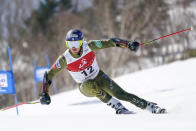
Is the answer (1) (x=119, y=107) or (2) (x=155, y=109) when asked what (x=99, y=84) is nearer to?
(1) (x=119, y=107)

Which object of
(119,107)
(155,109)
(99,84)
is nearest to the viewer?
(155,109)

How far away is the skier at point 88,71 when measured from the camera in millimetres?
4160

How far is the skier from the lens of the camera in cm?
416

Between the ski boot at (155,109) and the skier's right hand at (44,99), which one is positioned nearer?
the ski boot at (155,109)

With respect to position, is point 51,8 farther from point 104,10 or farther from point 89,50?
point 89,50

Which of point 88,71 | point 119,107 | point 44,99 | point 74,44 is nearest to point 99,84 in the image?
point 88,71

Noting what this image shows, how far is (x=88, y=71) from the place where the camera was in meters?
4.29

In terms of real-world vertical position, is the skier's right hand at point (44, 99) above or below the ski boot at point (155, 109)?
above

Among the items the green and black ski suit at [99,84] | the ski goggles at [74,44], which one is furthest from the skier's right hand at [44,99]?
the ski goggles at [74,44]

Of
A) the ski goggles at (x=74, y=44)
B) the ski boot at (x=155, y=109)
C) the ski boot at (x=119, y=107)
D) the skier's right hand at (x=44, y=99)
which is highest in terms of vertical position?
the ski goggles at (x=74, y=44)

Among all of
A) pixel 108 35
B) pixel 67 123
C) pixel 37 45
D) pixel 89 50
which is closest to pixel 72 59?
pixel 89 50

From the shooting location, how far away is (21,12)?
101ft

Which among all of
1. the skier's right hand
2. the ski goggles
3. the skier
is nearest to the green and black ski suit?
the skier

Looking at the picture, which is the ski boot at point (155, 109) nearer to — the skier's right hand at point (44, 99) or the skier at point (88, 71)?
the skier at point (88, 71)
